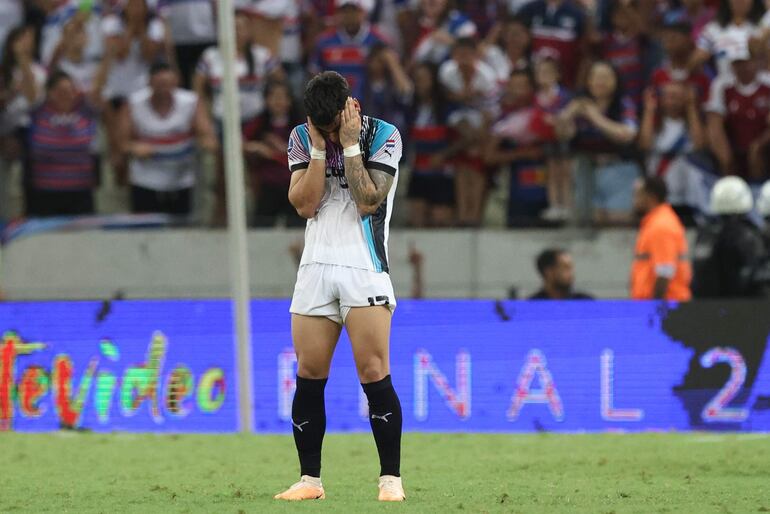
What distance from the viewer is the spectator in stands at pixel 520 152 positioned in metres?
14.1

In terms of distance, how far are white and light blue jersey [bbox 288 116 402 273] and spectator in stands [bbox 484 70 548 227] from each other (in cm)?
743

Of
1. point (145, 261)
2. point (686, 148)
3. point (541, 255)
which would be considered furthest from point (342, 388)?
point (686, 148)

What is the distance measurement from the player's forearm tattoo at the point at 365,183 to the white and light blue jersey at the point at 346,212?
6cm

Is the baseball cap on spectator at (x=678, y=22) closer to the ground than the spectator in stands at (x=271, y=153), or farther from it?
farther from it

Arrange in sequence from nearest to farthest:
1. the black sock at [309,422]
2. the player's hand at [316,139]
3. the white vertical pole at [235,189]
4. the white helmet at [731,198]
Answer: the player's hand at [316,139], the black sock at [309,422], the white vertical pole at [235,189], the white helmet at [731,198]

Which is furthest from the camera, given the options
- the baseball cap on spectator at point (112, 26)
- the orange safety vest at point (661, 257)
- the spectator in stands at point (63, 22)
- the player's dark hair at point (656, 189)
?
the spectator in stands at point (63, 22)

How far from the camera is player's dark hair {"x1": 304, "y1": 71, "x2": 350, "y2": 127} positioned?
6.32 m

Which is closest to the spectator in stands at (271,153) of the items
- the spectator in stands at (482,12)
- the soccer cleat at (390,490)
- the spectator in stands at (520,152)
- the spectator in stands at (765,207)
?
the spectator in stands at (520,152)

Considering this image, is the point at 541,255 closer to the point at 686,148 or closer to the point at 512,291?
the point at 512,291

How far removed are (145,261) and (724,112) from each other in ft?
19.7

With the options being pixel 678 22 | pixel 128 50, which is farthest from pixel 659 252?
pixel 128 50

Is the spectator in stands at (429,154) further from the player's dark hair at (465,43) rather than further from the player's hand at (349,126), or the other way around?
the player's hand at (349,126)

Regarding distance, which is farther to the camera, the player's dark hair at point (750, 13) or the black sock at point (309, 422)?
the player's dark hair at point (750, 13)

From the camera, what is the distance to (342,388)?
11156 millimetres
